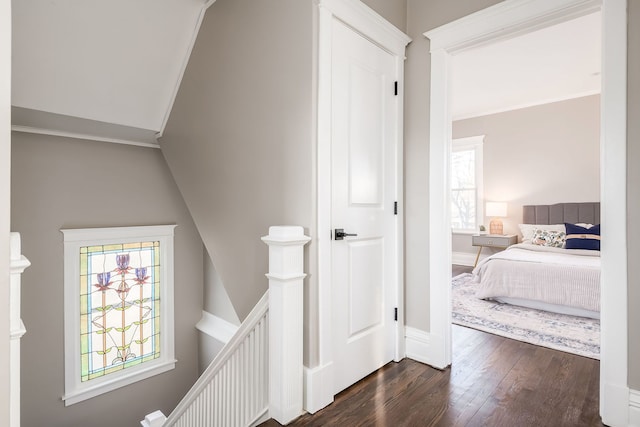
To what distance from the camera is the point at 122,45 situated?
94.2 inches

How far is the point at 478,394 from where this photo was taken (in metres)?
1.94

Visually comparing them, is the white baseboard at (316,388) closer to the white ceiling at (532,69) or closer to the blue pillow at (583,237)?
the white ceiling at (532,69)

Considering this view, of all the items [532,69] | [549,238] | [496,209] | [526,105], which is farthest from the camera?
[496,209]

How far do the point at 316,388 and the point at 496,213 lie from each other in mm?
5079

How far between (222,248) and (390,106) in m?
1.57

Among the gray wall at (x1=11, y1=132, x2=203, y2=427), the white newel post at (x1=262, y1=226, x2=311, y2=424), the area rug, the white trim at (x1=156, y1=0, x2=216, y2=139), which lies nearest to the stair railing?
the white newel post at (x1=262, y1=226, x2=311, y2=424)

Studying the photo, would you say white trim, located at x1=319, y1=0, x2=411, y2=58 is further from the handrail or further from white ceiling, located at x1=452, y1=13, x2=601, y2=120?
the handrail

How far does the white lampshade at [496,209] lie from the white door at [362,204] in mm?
4208

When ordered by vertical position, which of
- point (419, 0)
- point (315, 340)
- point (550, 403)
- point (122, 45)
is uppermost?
point (419, 0)

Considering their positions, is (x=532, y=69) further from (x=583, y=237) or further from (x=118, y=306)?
(x=118, y=306)

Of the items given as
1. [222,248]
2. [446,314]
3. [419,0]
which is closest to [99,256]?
[222,248]

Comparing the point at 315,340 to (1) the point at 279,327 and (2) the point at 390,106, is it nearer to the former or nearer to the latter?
(1) the point at 279,327

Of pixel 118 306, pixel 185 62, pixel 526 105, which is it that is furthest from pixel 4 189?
pixel 526 105

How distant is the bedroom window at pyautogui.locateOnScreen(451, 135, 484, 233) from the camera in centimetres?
611
